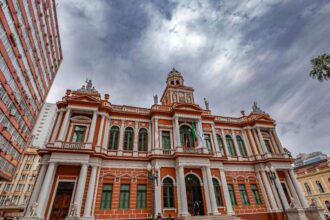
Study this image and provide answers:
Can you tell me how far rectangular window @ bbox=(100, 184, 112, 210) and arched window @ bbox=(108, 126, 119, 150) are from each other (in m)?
3.39

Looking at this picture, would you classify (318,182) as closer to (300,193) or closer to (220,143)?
(300,193)

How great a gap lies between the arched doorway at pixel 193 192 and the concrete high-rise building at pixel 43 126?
56910 millimetres

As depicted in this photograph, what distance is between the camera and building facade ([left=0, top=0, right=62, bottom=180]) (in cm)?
1816

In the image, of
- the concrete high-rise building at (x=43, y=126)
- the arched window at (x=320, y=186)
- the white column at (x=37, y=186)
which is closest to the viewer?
the white column at (x=37, y=186)

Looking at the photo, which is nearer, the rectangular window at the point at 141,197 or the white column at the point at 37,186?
the white column at the point at 37,186

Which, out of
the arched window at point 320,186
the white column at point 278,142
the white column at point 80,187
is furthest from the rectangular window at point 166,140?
the arched window at point 320,186

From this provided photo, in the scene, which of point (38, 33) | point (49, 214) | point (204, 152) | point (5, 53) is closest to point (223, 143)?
point (204, 152)

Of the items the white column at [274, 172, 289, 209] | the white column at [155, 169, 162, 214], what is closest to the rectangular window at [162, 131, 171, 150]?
A: the white column at [155, 169, 162, 214]

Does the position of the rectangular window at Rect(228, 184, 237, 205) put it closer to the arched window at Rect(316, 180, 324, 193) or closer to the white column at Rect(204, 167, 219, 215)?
the white column at Rect(204, 167, 219, 215)

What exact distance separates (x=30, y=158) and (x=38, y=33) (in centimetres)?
3478

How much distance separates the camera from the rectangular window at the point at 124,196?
13.6 meters

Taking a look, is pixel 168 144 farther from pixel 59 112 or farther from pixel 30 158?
pixel 30 158

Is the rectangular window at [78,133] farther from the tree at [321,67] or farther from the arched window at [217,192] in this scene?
the tree at [321,67]

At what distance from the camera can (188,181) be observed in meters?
15.7
